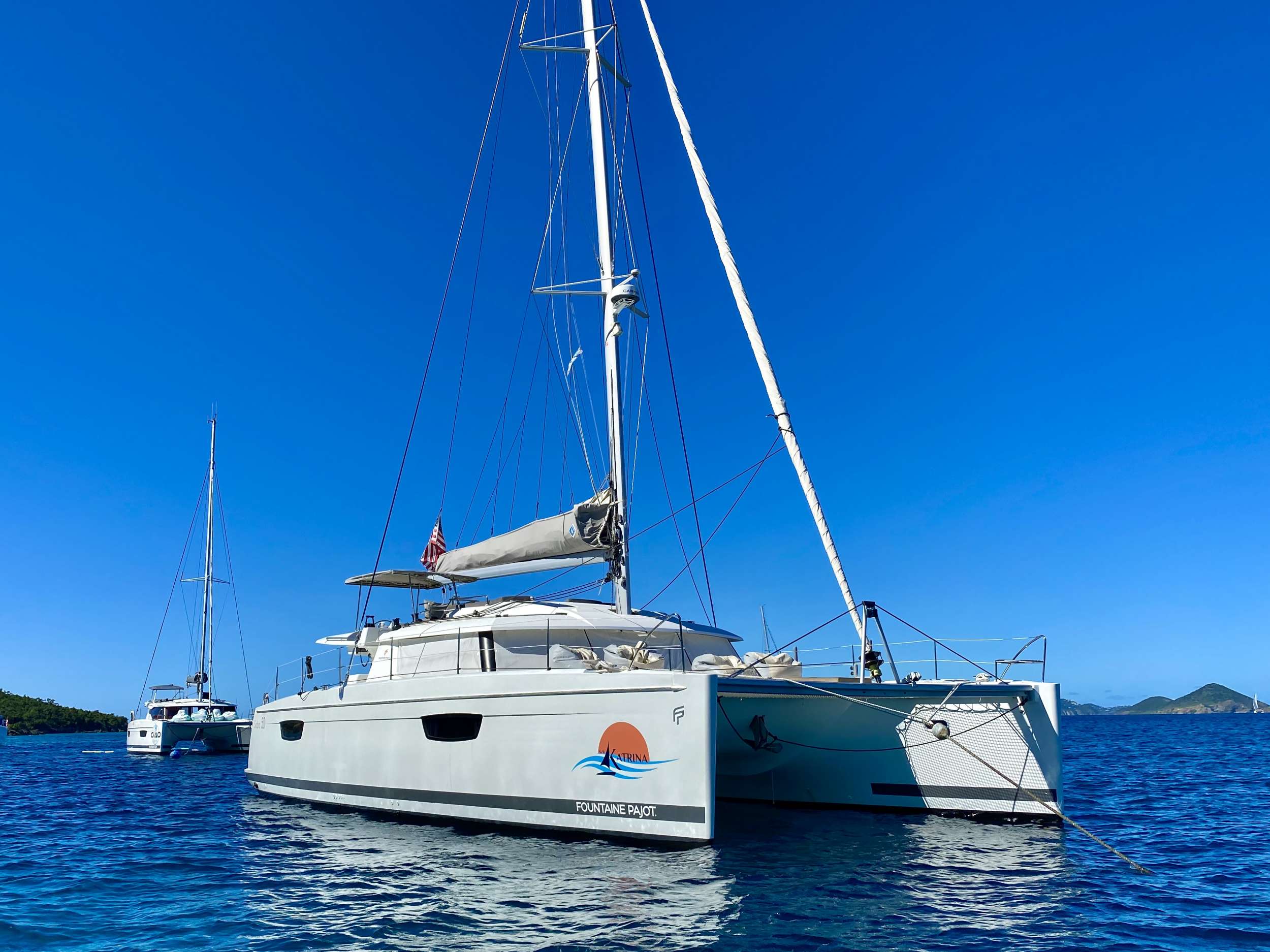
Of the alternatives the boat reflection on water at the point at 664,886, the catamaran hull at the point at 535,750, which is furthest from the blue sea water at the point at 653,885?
the catamaran hull at the point at 535,750

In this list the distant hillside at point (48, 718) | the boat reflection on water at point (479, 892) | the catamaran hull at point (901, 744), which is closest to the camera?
the boat reflection on water at point (479, 892)

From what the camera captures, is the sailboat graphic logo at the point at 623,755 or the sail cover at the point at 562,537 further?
the sail cover at the point at 562,537

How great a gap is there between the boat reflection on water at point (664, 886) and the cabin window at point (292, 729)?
10.4 feet

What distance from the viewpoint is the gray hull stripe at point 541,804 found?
28.3 feet

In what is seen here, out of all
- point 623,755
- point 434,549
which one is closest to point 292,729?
point 434,549

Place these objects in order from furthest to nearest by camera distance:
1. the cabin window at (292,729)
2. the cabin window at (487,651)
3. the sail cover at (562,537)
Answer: the cabin window at (292,729)
the sail cover at (562,537)
the cabin window at (487,651)

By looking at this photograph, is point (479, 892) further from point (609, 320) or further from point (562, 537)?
point (609, 320)

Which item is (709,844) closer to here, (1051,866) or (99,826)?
(1051,866)

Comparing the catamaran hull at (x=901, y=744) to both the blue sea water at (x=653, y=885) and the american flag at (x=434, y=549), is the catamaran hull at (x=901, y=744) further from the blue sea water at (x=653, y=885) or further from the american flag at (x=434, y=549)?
the american flag at (x=434, y=549)

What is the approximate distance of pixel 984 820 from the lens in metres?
10.8

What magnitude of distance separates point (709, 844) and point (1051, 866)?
340 cm

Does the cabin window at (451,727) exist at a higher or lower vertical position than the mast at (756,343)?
lower

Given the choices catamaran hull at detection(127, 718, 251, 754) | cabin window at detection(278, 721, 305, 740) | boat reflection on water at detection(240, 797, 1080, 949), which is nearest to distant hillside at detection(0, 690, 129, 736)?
catamaran hull at detection(127, 718, 251, 754)

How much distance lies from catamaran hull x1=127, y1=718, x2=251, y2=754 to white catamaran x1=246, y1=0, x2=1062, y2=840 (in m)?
23.9
